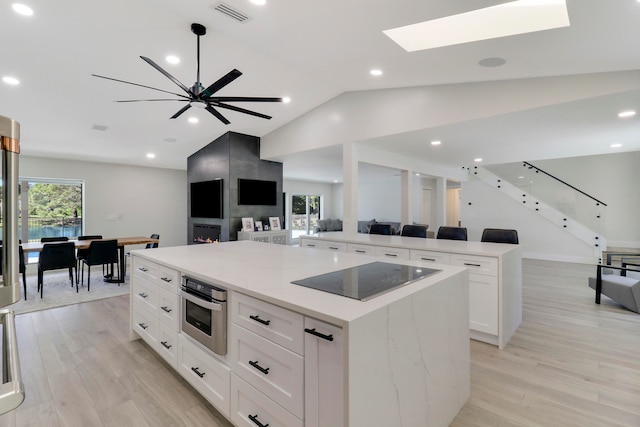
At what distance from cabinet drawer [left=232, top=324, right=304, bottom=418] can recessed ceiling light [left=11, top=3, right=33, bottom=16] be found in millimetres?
3473

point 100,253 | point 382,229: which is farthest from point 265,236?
point 100,253

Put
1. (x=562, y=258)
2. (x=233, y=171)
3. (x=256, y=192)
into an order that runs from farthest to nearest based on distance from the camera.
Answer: (x=562, y=258) → (x=256, y=192) → (x=233, y=171)

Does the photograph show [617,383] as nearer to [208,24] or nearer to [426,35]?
[426,35]

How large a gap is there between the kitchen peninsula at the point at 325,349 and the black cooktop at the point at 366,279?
53 mm

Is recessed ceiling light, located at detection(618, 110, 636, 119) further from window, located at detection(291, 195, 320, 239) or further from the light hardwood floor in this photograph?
window, located at detection(291, 195, 320, 239)

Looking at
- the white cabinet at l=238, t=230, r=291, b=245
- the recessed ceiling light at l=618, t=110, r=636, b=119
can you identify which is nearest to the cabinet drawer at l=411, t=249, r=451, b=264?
the recessed ceiling light at l=618, t=110, r=636, b=119

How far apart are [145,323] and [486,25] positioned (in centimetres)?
400

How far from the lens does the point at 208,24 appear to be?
3184 mm

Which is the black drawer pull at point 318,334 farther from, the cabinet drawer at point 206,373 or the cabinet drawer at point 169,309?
the cabinet drawer at point 169,309

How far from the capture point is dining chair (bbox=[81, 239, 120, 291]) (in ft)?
16.2

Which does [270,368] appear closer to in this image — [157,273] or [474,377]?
[157,273]

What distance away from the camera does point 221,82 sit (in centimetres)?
291

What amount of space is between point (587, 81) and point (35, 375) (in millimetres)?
5689

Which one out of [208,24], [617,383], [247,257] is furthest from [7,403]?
[208,24]
